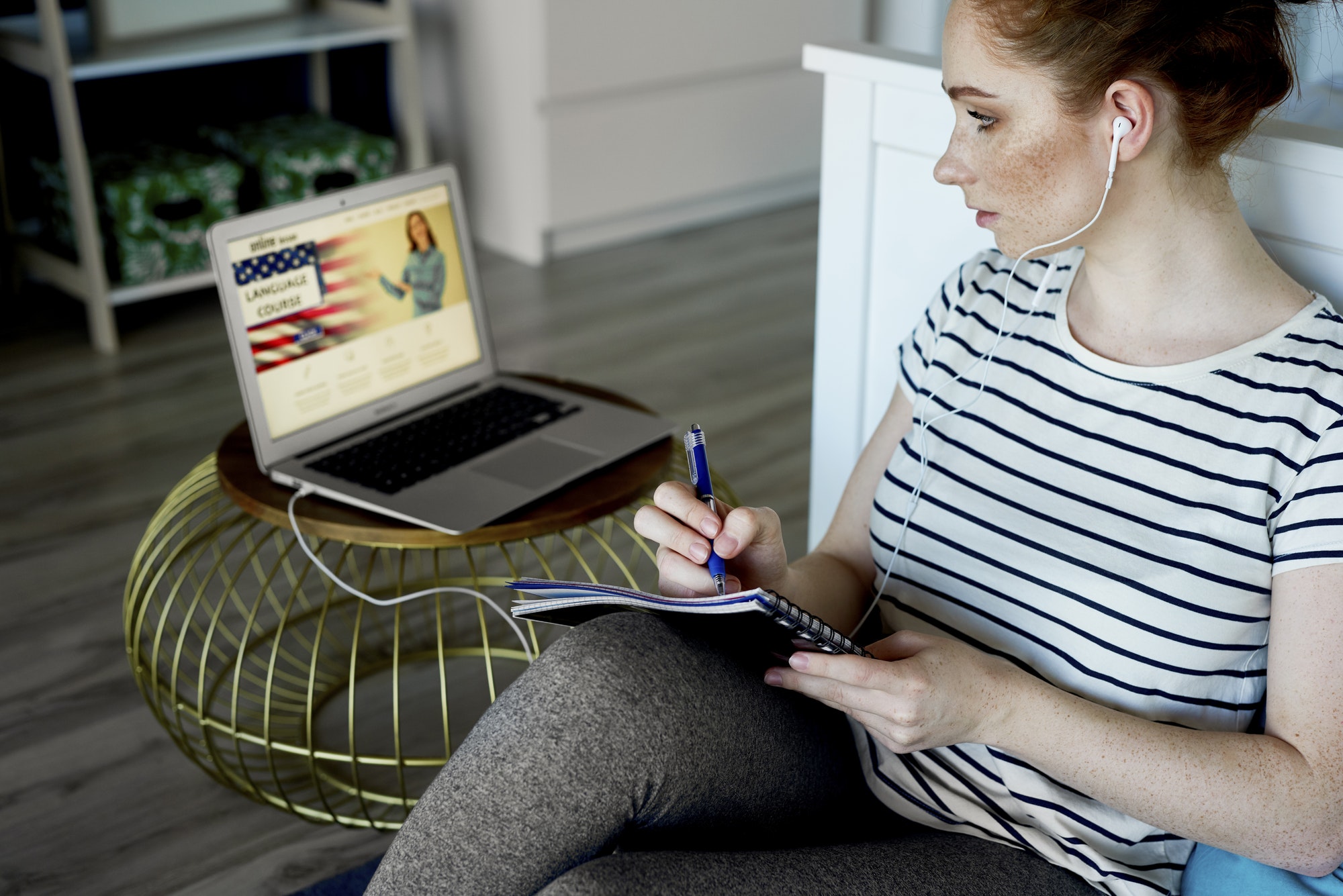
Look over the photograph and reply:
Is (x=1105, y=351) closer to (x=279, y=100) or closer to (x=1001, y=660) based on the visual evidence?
(x=1001, y=660)

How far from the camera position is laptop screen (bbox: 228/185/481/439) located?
4.15ft

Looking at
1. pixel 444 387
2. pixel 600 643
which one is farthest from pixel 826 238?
pixel 600 643

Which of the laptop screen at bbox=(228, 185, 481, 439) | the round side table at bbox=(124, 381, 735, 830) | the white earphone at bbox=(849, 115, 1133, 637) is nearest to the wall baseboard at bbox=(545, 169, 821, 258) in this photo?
the round side table at bbox=(124, 381, 735, 830)

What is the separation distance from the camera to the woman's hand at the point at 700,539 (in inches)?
35.2

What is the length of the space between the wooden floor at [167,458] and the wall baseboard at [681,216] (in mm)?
62

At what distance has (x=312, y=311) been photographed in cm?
130

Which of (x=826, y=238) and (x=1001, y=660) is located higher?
(x=826, y=238)

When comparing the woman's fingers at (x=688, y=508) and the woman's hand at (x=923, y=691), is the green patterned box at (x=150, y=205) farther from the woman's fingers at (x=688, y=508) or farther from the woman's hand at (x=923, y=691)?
the woman's hand at (x=923, y=691)

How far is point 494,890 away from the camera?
813mm

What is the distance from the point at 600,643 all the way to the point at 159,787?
2.92ft

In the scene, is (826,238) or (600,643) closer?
(600,643)

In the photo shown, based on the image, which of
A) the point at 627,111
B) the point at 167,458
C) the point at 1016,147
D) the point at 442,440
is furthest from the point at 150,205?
the point at 1016,147

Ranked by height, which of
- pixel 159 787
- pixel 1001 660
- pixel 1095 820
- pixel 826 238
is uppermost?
pixel 826 238

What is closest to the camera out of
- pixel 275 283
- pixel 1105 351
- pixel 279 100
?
pixel 1105 351
